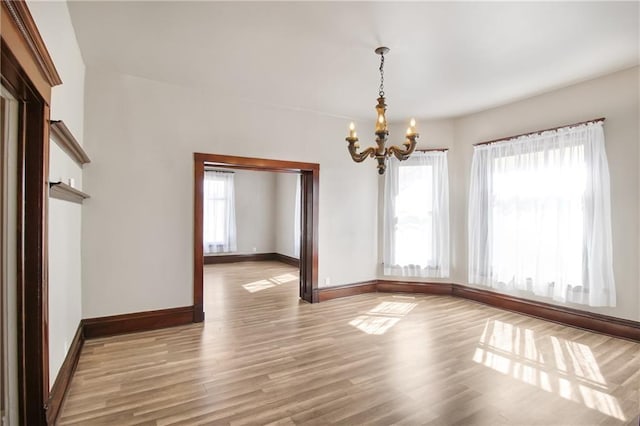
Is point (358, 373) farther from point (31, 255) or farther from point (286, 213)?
point (286, 213)

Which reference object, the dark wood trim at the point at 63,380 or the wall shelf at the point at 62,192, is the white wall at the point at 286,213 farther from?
the wall shelf at the point at 62,192

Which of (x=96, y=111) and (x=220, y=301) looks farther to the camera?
Result: (x=220, y=301)

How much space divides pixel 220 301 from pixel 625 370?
4838mm

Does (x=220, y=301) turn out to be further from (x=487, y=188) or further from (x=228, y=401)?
(x=487, y=188)

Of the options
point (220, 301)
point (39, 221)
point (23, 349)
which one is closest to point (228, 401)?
point (23, 349)

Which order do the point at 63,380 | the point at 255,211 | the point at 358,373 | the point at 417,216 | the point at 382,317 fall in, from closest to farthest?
the point at 63,380
the point at 358,373
the point at 382,317
the point at 417,216
the point at 255,211

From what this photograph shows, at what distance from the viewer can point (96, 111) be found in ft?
11.8

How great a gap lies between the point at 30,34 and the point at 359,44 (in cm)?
241

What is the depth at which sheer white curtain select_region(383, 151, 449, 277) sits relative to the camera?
5.44 meters

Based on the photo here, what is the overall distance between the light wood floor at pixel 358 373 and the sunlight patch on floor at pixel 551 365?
12 millimetres

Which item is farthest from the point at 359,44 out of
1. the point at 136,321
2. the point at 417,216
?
the point at 136,321

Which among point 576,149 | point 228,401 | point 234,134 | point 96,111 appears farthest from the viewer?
point 234,134

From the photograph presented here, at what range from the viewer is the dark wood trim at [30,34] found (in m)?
1.35

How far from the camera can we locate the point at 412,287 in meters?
5.66
